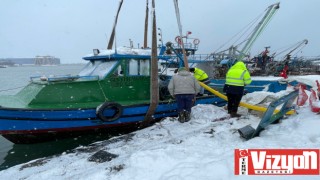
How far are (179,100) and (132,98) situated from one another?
154cm

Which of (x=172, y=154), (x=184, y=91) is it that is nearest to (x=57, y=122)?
(x=184, y=91)

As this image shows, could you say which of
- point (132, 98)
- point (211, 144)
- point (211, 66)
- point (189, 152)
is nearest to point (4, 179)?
point (189, 152)

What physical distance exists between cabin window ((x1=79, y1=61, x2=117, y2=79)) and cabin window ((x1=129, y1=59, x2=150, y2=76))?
502 mm

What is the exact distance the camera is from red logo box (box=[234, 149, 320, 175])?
3.28m

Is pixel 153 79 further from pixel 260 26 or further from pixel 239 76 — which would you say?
pixel 260 26

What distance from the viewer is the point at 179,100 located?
6.81 metres

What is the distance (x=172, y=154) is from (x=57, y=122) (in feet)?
10.4

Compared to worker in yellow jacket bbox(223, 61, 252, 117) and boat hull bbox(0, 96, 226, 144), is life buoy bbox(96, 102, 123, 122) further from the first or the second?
worker in yellow jacket bbox(223, 61, 252, 117)

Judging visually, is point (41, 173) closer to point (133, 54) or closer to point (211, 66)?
point (133, 54)

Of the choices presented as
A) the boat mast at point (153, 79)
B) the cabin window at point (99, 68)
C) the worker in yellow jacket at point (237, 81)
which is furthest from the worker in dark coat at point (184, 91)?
the cabin window at point (99, 68)

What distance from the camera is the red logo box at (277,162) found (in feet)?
10.8

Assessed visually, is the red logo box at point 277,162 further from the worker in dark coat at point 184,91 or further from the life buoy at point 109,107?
the life buoy at point 109,107

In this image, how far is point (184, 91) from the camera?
22.0ft

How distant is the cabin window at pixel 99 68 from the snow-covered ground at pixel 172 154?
7.05 feet
